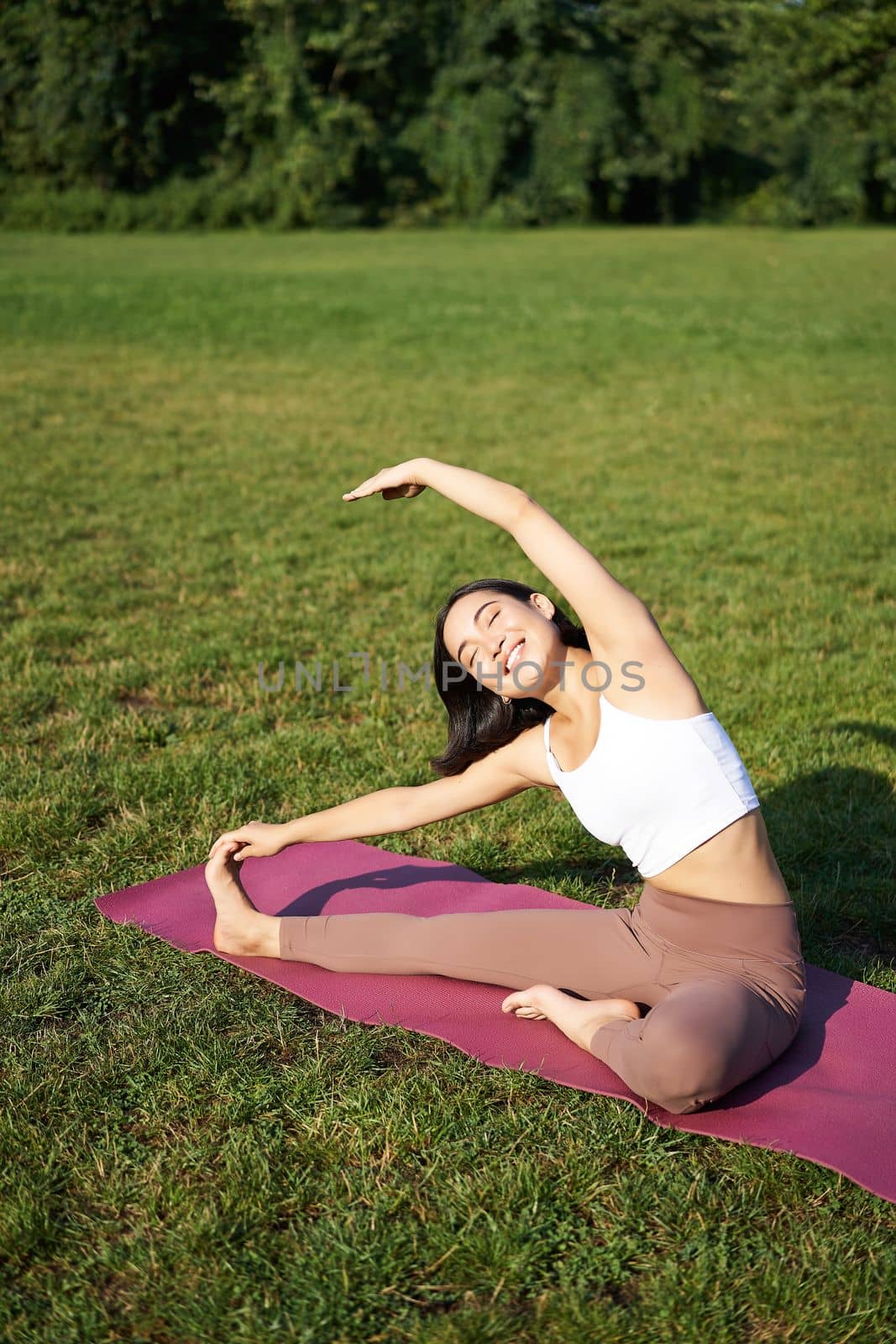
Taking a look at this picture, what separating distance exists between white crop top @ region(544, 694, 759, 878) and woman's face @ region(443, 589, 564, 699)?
0.16 meters

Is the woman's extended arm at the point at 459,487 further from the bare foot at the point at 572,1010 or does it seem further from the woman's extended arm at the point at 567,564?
the bare foot at the point at 572,1010

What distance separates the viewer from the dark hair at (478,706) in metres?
2.73

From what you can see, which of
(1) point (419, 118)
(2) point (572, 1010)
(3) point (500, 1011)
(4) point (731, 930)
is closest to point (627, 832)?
(4) point (731, 930)

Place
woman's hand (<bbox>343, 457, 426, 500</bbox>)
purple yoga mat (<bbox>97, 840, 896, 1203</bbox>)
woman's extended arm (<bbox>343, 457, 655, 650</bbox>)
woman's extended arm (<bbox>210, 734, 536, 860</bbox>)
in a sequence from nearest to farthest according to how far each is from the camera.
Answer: purple yoga mat (<bbox>97, 840, 896, 1203</bbox>) < woman's extended arm (<bbox>343, 457, 655, 650</bbox>) < woman's hand (<bbox>343, 457, 426, 500</bbox>) < woman's extended arm (<bbox>210, 734, 536, 860</bbox>)

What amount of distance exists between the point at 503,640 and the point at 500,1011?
864mm

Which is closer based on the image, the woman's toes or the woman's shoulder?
the woman's toes

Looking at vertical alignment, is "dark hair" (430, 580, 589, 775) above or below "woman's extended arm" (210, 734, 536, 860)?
above

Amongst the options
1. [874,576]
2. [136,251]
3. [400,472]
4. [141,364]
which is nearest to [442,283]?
[141,364]

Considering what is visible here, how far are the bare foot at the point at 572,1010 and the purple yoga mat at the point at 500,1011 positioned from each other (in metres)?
0.05

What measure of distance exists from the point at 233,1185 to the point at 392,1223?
12.0 inches

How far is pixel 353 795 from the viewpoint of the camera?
385 cm

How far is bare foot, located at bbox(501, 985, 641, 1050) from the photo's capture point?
2.57 m

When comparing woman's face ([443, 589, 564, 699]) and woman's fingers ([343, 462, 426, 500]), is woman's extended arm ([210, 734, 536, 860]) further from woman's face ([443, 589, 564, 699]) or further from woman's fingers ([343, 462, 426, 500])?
woman's fingers ([343, 462, 426, 500])

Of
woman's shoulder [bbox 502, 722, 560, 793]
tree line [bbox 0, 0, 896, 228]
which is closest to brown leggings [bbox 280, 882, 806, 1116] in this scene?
woman's shoulder [bbox 502, 722, 560, 793]
